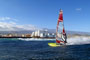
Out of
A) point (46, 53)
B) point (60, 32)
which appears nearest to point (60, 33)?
point (60, 32)

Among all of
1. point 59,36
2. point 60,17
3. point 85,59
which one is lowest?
point 85,59

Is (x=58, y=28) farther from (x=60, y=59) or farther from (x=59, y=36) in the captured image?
(x=60, y=59)

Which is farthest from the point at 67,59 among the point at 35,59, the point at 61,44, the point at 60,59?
the point at 61,44

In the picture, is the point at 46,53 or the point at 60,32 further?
the point at 60,32

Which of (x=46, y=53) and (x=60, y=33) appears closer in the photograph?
(x=46, y=53)

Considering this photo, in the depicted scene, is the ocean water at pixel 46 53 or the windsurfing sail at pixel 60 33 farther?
the windsurfing sail at pixel 60 33

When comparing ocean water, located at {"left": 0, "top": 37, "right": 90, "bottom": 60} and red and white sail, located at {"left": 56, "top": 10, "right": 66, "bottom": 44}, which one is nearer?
ocean water, located at {"left": 0, "top": 37, "right": 90, "bottom": 60}

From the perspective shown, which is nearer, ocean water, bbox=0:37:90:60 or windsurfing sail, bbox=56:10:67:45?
ocean water, bbox=0:37:90:60

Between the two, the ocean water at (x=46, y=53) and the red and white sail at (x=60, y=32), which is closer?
the ocean water at (x=46, y=53)

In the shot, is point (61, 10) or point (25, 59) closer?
point (25, 59)

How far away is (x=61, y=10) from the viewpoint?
6131cm

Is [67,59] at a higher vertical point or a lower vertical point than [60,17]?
lower

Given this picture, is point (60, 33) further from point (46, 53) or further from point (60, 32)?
point (46, 53)

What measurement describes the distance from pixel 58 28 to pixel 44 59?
34577mm
